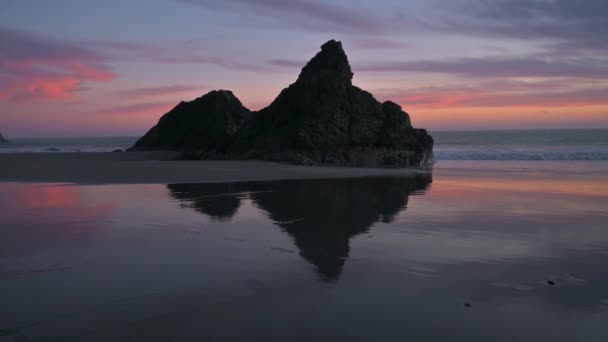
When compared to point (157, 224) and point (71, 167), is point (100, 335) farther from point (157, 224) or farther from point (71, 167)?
point (71, 167)

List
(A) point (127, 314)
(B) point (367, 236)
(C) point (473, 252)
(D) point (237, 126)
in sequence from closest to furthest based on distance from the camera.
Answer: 1. (A) point (127, 314)
2. (C) point (473, 252)
3. (B) point (367, 236)
4. (D) point (237, 126)

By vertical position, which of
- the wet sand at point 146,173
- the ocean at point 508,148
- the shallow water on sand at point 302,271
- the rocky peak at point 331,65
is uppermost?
the rocky peak at point 331,65

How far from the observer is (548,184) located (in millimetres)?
15961

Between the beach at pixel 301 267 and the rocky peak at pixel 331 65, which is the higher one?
the rocky peak at pixel 331 65

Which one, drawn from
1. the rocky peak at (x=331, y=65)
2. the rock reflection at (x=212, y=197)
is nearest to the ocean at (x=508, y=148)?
the rocky peak at (x=331, y=65)

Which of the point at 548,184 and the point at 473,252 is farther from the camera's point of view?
the point at 548,184

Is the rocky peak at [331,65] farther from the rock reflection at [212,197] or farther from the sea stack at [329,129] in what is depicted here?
the rock reflection at [212,197]

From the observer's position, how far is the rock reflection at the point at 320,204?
22.9 ft

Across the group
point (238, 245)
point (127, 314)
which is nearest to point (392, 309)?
point (127, 314)

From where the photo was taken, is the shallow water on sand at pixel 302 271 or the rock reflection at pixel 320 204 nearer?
the shallow water on sand at pixel 302 271

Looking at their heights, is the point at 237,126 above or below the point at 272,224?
above

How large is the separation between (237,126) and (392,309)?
32.5m

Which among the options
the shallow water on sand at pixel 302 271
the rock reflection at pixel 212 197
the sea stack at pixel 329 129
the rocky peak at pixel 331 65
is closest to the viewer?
the shallow water on sand at pixel 302 271

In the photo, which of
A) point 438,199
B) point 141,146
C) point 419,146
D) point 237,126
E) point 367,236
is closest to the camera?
point 367,236
